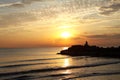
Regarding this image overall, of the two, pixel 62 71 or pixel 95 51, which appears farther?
pixel 95 51

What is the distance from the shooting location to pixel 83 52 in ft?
341

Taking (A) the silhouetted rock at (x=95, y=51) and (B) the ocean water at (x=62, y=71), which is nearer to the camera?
(B) the ocean water at (x=62, y=71)

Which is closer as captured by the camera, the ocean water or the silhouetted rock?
the ocean water

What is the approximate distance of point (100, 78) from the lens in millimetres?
28875

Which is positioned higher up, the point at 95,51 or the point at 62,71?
the point at 62,71

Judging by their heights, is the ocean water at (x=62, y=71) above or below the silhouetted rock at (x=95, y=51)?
above

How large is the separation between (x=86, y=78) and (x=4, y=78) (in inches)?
416

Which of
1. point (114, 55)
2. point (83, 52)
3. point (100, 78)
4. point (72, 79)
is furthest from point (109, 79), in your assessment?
point (83, 52)

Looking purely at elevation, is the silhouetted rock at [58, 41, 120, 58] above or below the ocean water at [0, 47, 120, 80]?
below

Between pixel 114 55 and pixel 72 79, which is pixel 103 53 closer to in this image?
pixel 114 55

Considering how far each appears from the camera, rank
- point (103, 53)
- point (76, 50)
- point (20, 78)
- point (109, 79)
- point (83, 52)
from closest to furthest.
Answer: point (109, 79), point (20, 78), point (103, 53), point (83, 52), point (76, 50)

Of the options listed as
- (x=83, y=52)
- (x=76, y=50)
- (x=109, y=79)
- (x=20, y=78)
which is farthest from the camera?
(x=76, y=50)

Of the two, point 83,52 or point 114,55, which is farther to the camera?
point 83,52

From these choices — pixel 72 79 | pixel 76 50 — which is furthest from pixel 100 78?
pixel 76 50
